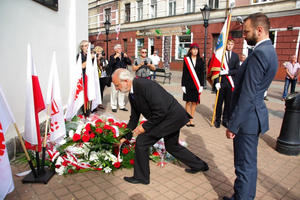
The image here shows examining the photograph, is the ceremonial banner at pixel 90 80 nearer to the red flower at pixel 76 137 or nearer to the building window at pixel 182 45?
the red flower at pixel 76 137

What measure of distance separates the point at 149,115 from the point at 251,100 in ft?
4.37

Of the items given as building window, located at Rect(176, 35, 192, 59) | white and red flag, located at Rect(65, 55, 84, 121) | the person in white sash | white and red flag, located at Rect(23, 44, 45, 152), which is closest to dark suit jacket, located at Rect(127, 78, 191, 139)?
white and red flag, located at Rect(23, 44, 45, 152)

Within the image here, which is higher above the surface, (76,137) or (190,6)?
(190,6)

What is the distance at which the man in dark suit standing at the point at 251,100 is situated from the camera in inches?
95.3

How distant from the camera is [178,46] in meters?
23.9

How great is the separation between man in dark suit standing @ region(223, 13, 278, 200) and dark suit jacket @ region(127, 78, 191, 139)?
2.72 feet

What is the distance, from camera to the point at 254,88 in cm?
243

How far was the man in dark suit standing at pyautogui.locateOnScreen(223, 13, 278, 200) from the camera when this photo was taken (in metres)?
2.42

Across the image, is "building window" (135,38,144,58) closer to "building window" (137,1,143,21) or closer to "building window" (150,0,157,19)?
"building window" (137,1,143,21)

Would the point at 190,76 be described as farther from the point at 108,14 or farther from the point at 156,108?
the point at 108,14

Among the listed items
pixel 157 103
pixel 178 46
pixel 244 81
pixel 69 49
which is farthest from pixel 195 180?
pixel 178 46

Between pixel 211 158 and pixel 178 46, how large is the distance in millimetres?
20578

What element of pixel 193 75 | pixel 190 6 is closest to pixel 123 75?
pixel 193 75

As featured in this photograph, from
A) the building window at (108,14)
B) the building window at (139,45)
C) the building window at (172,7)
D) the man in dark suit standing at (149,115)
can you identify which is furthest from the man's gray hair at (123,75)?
the building window at (108,14)
